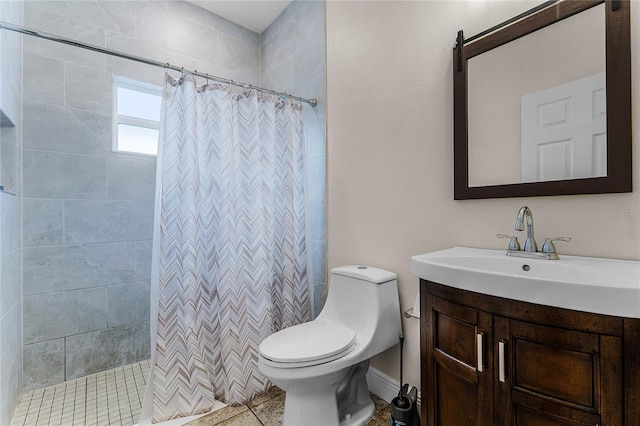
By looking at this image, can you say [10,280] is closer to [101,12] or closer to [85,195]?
[85,195]

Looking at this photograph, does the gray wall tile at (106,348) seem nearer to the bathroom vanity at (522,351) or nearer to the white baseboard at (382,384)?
the white baseboard at (382,384)

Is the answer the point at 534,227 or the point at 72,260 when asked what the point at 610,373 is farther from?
the point at 72,260

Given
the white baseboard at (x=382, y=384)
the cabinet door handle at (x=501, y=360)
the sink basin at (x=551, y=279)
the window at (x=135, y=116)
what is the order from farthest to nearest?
the window at (x=135, y=116)
the white baseboard at (x=382, y=384)
the cabinet door handle at (x=501, y=360)
the sink basin at (x=551, y=279)

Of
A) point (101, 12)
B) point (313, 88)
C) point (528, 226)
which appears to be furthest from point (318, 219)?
point (101, 12)

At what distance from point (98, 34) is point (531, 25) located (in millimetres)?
2603

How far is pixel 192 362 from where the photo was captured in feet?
5.34

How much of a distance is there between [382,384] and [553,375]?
3.81 feet

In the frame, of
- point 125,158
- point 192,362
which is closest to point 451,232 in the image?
point 192,362

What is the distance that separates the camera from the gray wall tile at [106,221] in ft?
6.63

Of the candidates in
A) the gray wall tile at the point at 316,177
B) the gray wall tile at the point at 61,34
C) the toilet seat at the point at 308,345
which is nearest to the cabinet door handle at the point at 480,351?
the toilet seat at the point at 308,345

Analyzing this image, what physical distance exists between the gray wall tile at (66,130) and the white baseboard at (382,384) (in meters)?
2.32

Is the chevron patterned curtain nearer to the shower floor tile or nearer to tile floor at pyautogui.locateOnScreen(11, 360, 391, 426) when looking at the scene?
tile floor at pyautogui.locateOnScreen(11, 360, 391, 426)

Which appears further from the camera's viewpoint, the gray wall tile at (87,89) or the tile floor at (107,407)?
the gray wall tile at (87,89)

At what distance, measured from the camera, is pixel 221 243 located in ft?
5.74
